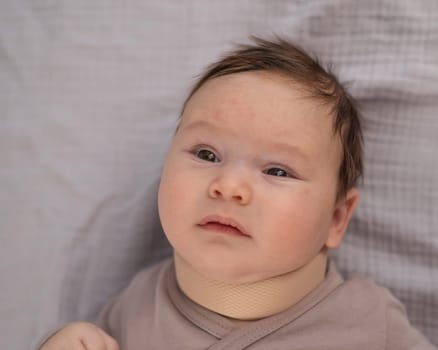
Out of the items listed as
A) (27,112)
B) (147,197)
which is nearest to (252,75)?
Result: (147,197)

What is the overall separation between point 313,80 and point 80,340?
2.06ft

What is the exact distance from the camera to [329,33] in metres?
1.51

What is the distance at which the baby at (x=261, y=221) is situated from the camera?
110 centimetres

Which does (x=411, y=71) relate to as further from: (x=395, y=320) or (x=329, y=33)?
(x=395, y=320)

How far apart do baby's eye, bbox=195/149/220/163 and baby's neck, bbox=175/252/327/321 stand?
20cm

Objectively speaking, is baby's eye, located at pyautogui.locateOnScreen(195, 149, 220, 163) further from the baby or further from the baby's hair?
the baby's hair

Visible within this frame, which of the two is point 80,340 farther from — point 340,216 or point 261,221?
point 340,216

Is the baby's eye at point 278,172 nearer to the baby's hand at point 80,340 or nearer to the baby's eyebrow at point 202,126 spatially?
the baby's eyebrow at point 202,126

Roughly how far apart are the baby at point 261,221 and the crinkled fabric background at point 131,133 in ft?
0.75

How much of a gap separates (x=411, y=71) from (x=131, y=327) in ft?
2.67

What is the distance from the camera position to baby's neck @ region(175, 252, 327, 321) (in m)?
1.16

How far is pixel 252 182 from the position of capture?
1102 mm

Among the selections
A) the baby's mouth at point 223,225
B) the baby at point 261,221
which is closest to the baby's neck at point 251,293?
the baby at point 261,221

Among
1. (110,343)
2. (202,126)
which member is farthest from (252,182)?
(110,343)
